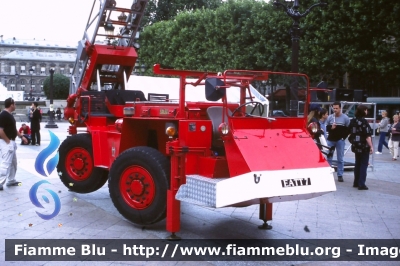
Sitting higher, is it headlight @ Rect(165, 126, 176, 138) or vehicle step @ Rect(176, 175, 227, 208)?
headlight @ Rect(165, 126, 176, 138)

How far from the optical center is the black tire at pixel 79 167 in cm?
930

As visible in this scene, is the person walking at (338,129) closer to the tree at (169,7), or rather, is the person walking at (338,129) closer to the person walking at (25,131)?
the person walking at (25,131)

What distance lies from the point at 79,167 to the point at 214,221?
2.97 meters

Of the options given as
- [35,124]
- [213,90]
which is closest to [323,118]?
[213,90]

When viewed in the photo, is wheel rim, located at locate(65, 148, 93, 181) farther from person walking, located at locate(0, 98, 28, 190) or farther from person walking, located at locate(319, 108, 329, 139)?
person walking, located at locate(319, 108, 329, 139)

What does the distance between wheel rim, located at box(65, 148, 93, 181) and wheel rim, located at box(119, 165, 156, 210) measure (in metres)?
2.22

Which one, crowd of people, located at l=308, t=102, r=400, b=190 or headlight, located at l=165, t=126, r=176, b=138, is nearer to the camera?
headlight, located at l=165, t=126, r=176, b=138

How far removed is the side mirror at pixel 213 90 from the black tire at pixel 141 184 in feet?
4.47

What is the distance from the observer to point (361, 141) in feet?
37.0

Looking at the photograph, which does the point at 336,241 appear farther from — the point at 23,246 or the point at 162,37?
the point at 162,37

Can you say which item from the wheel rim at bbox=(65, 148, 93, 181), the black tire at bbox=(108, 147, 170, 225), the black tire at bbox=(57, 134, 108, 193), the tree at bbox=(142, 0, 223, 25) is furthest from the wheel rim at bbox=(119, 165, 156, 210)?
the tree at bbox=(142, 0, 223, 25)

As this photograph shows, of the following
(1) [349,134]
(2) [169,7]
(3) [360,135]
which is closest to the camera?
(3) [360,135]

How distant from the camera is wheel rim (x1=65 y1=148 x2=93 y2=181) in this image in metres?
9.38

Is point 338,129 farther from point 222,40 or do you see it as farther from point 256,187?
point 222,40
